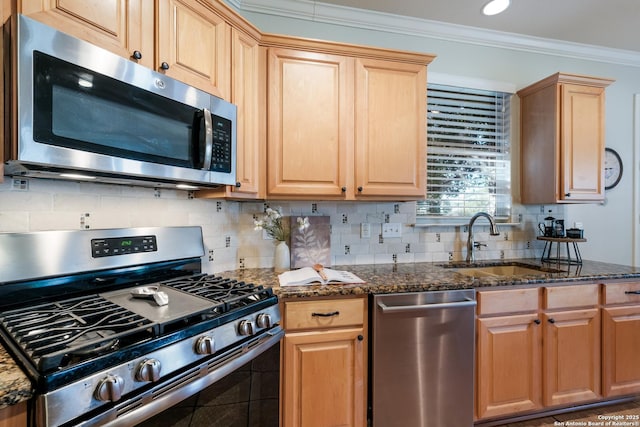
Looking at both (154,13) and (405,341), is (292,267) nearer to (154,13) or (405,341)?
(405,341)

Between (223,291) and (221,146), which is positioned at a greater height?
(221,146)

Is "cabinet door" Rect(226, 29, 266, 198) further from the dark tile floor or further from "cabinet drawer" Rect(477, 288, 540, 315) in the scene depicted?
the dark tile floor

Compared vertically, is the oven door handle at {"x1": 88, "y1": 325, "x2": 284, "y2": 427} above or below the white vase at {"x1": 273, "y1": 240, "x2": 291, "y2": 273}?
below

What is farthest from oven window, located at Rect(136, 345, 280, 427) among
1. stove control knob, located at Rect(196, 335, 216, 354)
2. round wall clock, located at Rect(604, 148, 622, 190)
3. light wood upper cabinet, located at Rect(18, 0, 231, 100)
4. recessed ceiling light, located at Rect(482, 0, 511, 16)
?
round wall clock, located at Rect(604, 148, 622, 190)

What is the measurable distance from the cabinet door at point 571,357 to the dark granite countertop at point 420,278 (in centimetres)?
23

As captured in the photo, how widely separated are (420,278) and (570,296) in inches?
37.8

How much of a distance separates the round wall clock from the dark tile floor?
5.72 ft

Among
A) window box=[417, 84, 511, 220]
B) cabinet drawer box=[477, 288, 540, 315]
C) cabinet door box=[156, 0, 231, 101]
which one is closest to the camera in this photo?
cabinet door box=[156, 0, 231, 101]

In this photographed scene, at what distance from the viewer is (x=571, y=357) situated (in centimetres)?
178

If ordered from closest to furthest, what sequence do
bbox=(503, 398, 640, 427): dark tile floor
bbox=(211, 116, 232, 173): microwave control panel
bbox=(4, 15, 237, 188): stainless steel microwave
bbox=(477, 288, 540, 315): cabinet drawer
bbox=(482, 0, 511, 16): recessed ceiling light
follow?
bbox=(4, 15, 237, 188): stainless steel microwave < bbox=(211, 116, 232, 173): microwave control panel < bbox=(477, 288, 540, 315): cabinet drawer < bbox=(503, 398, 640, 427): dark tile floor < bbox=(482, 0, 511, 16): recessed ceiling light

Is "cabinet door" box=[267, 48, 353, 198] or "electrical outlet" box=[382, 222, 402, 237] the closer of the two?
"cabinet door" box=[267, 48, 353, 198]

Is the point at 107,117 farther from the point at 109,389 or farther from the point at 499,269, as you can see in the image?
the point at 499,269

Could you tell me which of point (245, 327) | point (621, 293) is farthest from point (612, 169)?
point (245, 327)

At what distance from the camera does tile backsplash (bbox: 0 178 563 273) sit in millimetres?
1143
